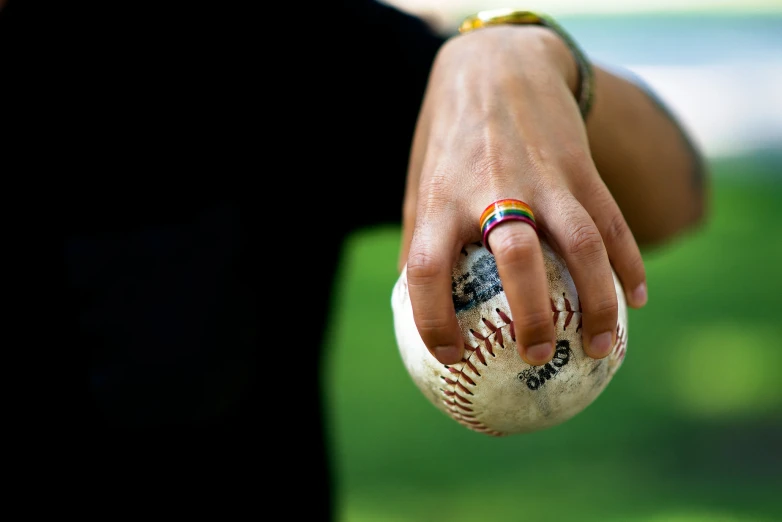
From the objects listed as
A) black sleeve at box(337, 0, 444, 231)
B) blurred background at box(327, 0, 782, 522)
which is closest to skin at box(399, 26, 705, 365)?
black sleeve at box(337, 0, 444, 231)

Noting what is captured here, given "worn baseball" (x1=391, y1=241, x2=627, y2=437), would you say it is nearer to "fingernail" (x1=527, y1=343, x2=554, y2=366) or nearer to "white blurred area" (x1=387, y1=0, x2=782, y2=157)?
"fingernail" (x1=527, y1=343, x2=554, y2=366)

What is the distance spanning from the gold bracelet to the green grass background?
760 millimetres

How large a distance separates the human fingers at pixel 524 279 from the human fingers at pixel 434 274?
0.04 meters

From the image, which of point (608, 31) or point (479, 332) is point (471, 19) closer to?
point (479, 332)

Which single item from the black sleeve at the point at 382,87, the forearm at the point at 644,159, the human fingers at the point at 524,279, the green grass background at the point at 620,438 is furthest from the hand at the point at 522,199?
the green grass background at the point at 620,438

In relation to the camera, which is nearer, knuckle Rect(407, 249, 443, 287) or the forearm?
knuckle Rect(407, 249, 443, 287)

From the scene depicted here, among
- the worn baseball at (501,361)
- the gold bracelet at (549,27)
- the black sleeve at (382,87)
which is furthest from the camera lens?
the black sleeve at (382,87)

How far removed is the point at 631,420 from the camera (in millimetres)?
3266

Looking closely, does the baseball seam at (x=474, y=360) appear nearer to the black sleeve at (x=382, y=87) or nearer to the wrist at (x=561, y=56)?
the wrist at (x=561, y=56)

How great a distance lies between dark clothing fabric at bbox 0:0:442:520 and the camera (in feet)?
3.89

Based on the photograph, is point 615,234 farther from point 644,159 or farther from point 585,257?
point 644,159

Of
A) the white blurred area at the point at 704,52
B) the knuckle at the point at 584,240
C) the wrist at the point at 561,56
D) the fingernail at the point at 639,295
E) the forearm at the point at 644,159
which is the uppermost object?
the white blurred area at the point at 704,52

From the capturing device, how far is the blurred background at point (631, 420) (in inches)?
106

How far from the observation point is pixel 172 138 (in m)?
1.23
